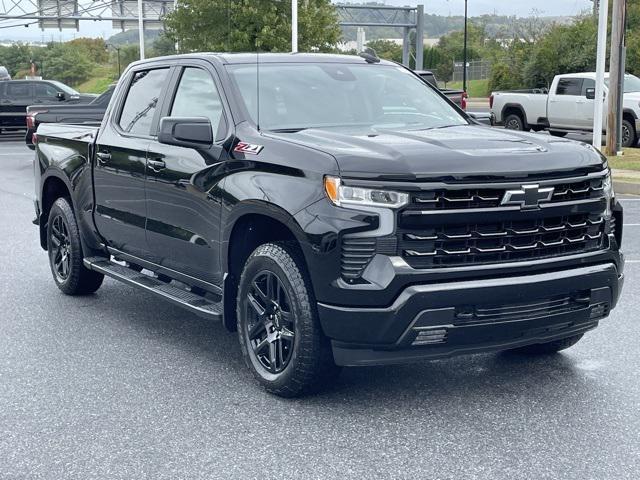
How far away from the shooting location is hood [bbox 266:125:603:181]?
5.09 meters

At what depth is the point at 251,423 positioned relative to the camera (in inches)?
205

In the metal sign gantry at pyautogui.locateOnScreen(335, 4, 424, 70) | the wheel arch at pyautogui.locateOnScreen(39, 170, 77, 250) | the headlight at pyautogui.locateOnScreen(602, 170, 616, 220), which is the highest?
the metal sign gantry at pyautogui.locateOnScreen(335, 4, 424, 70)

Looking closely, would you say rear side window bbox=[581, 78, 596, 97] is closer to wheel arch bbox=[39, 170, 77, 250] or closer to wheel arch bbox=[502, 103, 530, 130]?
wheel arch bbox=[502, 103, 530, 130]

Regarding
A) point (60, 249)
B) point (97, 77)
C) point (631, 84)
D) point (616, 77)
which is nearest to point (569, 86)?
point (631, 84)

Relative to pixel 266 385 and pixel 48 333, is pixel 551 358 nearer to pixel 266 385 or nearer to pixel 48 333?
pixel 266 385

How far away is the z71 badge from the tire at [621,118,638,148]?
21230 millimetres

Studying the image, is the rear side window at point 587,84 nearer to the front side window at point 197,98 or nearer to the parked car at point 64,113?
the parked car at point 64,113

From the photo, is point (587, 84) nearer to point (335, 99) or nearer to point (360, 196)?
point (335, 99)

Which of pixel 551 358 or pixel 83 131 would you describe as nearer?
pixel 551 358

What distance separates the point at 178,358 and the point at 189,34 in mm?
34711

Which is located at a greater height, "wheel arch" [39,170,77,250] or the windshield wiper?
the windshield wiper

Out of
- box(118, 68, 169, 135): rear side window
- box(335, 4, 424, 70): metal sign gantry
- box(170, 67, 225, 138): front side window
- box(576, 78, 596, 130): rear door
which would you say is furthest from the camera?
box(335, 4, 424, 70): metal sign gantry

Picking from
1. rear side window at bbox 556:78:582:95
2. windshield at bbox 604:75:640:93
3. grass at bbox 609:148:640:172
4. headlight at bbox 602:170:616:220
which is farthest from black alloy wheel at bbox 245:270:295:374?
rear side window at bbox 556:78:582:95

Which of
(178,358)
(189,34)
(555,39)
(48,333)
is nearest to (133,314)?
(48,333)
